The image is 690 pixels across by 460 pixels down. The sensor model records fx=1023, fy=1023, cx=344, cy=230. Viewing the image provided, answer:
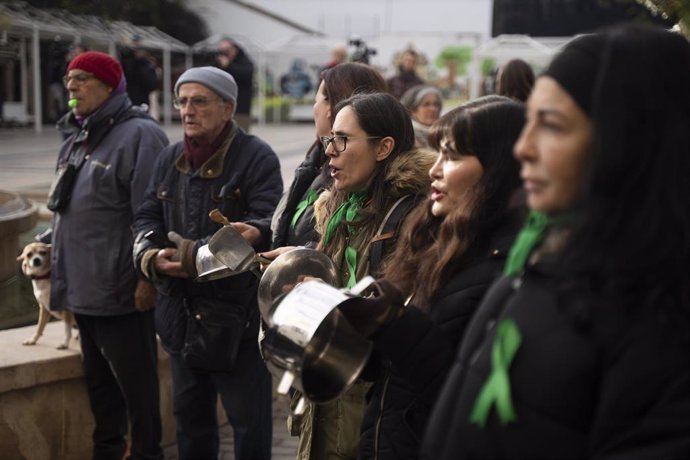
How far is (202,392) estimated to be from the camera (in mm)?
4602

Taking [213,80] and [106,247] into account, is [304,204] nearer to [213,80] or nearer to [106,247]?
[213,80]

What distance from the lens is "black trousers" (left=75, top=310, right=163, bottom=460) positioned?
4.85 m

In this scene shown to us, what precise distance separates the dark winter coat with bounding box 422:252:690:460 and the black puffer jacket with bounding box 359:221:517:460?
0.58m

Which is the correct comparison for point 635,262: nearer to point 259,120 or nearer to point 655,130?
point 655,130

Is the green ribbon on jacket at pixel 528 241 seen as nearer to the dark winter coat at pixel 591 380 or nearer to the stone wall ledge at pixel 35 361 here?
the dark winter coat at pixel 591 380

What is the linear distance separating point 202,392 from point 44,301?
1096mm

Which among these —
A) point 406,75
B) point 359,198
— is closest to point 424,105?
point 406,75

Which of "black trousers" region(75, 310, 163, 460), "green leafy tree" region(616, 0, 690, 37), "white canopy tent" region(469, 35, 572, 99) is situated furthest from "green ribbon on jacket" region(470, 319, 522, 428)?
"white canopy tent" region(469, 35, 572, 99)

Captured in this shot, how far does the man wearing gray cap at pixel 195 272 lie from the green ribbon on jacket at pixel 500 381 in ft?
8.89

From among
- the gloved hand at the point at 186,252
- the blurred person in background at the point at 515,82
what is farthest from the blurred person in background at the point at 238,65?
the gloved hand at the point at 186,252

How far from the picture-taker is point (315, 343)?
7.83 feet

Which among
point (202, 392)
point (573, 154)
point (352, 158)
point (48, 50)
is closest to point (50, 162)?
point (48, 50)

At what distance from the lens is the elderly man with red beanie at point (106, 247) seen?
15.8 feet

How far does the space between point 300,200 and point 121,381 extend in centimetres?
147
